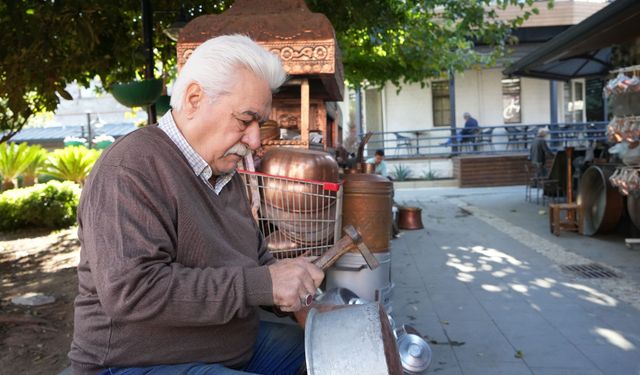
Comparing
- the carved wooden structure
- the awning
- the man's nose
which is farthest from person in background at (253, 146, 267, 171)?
the awning

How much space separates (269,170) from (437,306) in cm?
231

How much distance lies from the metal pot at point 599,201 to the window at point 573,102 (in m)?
13.3

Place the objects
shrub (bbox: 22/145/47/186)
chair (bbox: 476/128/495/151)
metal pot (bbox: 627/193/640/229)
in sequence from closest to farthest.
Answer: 1. metal pot (bbox: 627/193/640/229)
2. shrub (bbox: 22/145/47/186)
3. chair (bbox: 476/128/495/151)

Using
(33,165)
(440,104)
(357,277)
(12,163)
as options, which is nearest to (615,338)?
(357,277)

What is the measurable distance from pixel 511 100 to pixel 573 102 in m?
2.35

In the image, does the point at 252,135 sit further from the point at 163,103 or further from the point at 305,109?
the point at 163,103

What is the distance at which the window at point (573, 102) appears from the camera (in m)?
19.9

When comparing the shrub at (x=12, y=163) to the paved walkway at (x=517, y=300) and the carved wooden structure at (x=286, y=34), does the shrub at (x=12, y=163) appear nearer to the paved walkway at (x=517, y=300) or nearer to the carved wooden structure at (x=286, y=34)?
the paved walkway at (x=517, y=300)

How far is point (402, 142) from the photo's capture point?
758 inches

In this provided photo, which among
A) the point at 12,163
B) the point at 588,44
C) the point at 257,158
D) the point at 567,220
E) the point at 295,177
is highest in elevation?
the point at 588,44

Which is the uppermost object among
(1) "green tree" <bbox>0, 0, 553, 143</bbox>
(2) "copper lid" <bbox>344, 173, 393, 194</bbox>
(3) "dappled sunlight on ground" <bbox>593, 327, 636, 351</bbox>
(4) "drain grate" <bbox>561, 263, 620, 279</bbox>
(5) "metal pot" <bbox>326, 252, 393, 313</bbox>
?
(1) "green tree" <bbox>0, 0, 553, 143</bbox>

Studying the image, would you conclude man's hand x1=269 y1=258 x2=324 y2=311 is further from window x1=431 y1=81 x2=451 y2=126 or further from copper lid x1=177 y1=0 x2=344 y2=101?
window x1=431 y1=81 x2=451 y2=126

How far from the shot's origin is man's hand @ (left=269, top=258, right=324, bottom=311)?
4.98 ft

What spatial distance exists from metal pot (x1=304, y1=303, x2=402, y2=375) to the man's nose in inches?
21.4
